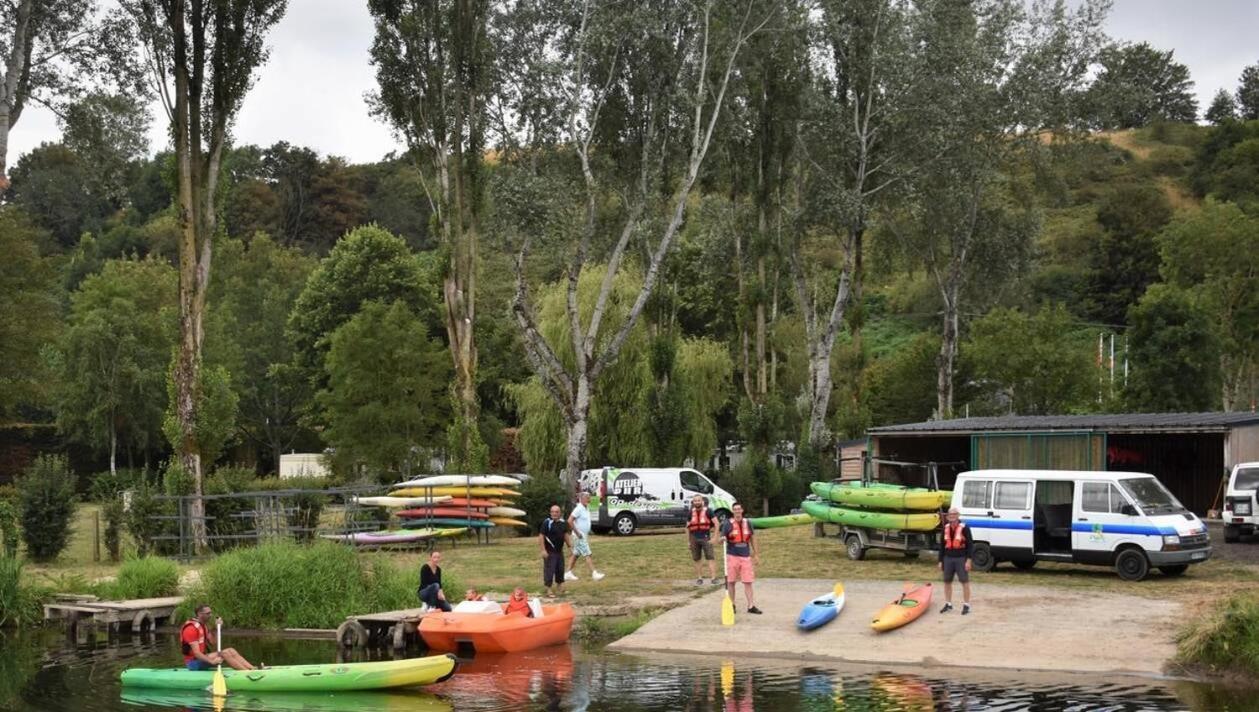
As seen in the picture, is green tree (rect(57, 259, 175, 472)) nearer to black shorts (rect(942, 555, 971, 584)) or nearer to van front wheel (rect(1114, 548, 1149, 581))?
van front wheel (rect(1114, 548, 1149, 581))

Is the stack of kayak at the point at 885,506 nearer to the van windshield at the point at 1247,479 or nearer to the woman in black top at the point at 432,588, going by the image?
→ the van windshield at the point at 1247,479

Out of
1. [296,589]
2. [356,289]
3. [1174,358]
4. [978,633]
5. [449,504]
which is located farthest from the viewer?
[356,289]

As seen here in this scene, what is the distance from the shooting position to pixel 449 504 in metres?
34.7

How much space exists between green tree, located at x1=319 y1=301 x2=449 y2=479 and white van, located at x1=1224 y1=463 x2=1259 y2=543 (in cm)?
2804

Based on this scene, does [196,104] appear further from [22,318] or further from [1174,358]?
[1174,358]

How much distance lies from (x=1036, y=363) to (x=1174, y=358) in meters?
5.04

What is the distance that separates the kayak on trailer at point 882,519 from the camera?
89.6 feet

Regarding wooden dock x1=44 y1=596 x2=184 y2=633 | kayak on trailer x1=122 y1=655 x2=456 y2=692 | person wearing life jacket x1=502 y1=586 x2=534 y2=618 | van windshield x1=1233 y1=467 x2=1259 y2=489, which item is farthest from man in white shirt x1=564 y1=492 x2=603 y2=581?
van windshield x1=1233 y1=467 x2=1259 y2=489

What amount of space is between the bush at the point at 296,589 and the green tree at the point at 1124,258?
6105 centimetres

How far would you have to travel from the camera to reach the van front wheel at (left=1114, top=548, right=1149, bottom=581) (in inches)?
945

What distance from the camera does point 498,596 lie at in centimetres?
2405

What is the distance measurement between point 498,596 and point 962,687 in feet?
32.1

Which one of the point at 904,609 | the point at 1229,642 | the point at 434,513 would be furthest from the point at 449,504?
the point at 1229,642

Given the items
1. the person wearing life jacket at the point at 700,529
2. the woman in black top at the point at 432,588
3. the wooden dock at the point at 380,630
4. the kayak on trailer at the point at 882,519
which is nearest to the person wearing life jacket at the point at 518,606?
the woman in black top at the point at 432,588
